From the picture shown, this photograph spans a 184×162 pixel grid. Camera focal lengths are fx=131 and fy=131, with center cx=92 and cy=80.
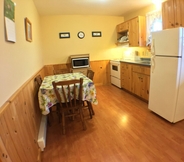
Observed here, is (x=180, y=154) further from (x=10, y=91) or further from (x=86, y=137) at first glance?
(x=10, y=91)

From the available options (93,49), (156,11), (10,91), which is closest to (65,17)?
(93,49)

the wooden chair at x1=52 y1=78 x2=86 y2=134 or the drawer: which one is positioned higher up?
the drawer

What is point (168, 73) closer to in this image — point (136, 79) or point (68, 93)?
point (136, 79)

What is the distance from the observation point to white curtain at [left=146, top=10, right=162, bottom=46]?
318cm

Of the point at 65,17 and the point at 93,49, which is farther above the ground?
the point at 65,17

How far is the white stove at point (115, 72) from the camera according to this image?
4.19 meters

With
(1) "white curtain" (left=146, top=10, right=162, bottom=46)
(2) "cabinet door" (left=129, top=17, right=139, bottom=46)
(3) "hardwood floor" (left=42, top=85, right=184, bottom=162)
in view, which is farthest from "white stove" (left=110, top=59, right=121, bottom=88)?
(3) "hardwood floor" (left=42, top=85, right=184, bottom=162)

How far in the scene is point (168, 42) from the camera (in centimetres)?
205

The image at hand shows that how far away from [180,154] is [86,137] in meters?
1.23

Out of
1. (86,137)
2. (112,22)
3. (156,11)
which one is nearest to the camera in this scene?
(86,137)

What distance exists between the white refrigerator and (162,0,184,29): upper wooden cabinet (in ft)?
1.63

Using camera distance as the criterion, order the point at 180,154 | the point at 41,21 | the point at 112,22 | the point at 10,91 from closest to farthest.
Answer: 1. the point at 10,91
2. the point at 180,154
3. the point at 41,21
4. the point at 112,22

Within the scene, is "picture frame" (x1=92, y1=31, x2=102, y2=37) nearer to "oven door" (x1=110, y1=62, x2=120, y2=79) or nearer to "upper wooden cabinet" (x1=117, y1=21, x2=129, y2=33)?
"upper wooden cabinet" (x1=117, y1=21, x2=129, y2=33)

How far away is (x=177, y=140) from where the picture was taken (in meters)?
1.81
